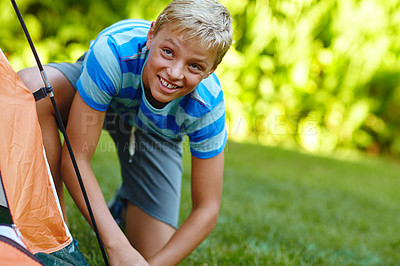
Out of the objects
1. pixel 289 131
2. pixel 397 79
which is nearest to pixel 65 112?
pixel 289 131

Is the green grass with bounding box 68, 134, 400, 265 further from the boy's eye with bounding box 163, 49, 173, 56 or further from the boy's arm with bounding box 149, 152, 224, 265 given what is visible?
the boy's eye with bounding box 163, 49, 173, 56

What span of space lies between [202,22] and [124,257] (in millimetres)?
670

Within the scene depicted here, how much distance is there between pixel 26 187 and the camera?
101 cm

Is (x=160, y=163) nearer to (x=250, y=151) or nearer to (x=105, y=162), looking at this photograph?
(x=105, y=162)

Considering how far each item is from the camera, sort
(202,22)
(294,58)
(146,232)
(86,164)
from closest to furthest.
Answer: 1. (202,22)
2. (86,164)
3. (146,232)
4. (294,58)

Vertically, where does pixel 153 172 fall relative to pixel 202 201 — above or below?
below

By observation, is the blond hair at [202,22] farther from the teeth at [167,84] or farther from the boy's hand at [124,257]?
the boy's hand at [124,257]

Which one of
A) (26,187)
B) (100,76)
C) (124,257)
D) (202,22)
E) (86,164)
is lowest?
(124,257)

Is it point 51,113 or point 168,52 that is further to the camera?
point 51,113

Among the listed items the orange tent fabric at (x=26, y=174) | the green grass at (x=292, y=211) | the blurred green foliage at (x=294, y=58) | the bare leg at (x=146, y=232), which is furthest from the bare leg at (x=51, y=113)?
the blurred green foliage at (x=294, y=58)

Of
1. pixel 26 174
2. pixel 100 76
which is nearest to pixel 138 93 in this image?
pixel 100 76

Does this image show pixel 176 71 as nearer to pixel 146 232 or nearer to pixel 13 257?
pixel 13 257

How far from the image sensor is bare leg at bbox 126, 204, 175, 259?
1829 millimetres

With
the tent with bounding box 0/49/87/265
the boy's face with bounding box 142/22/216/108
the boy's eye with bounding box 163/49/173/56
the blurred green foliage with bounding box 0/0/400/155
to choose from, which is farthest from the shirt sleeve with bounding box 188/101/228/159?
the blurred green foliage with bounding box 0/0/400/155
